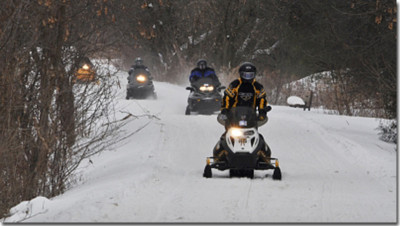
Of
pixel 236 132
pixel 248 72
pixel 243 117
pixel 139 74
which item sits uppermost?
pixel 139 74

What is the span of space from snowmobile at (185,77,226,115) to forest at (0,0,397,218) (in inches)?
114

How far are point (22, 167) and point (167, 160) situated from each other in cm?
348

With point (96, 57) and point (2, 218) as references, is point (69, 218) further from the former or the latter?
point (96, 57)

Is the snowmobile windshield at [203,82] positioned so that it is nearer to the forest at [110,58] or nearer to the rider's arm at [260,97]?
the forest at [110,58]

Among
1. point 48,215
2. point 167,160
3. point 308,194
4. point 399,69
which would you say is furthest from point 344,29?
point 48,215

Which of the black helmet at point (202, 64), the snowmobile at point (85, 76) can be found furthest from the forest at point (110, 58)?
the black helmet at point (202, 64)

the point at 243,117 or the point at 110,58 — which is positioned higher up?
the point at 110,58

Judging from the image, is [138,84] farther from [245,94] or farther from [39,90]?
[39,90]

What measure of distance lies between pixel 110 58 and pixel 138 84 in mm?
15329

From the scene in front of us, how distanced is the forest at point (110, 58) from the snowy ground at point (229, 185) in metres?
0.87

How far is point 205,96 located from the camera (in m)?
21.0

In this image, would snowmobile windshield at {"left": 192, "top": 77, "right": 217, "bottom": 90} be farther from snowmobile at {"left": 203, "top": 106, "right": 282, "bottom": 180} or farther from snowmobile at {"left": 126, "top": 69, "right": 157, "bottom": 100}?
snowmobile at {"left": 203, "top": 106, "right": 282, "bottom": 180}

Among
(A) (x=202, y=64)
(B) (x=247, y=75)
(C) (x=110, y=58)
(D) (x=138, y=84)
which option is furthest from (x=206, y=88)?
(B) (x=247, y=75)

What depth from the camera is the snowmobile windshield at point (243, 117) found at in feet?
35.0
